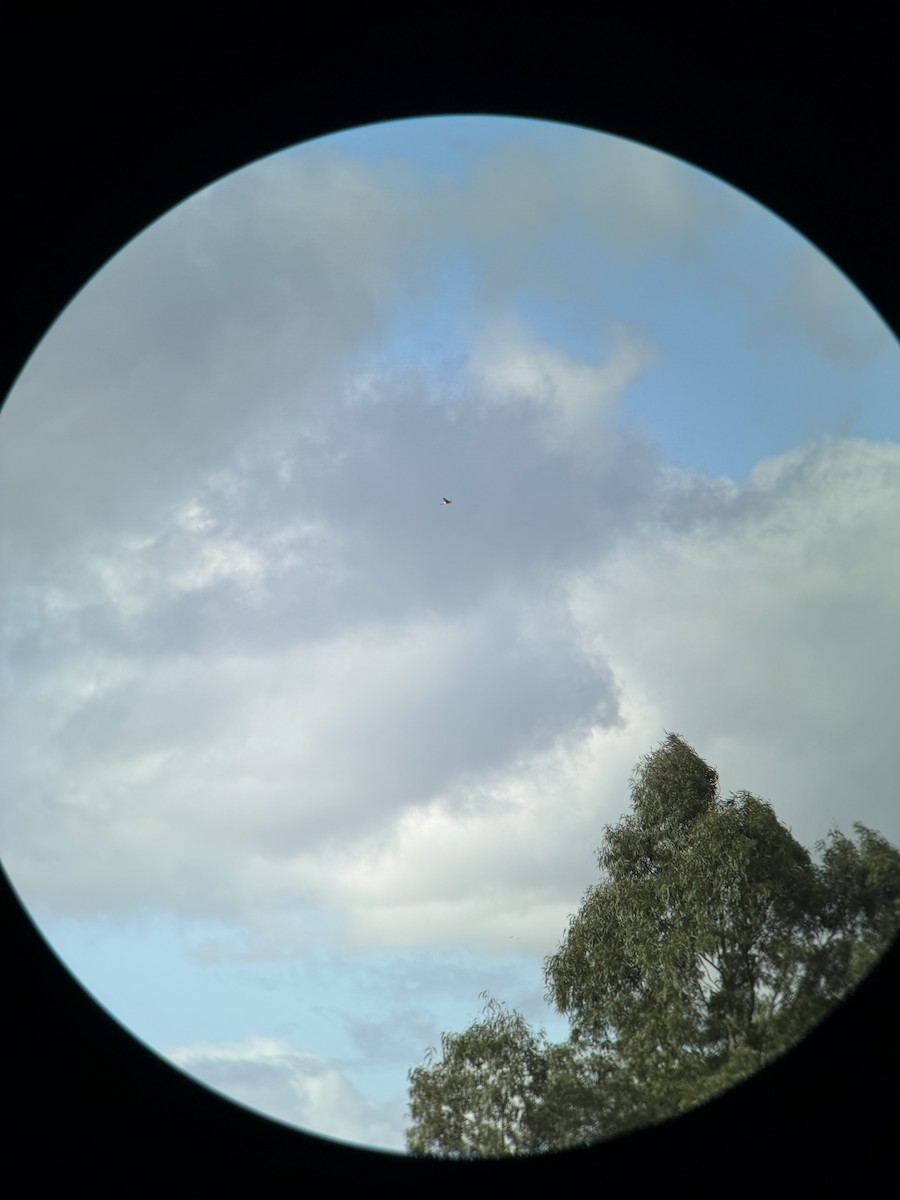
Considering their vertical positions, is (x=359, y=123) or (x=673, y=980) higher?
(x=359, y=123)

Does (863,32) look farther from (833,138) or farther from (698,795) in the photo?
(698,795)

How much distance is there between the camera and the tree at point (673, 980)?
18.5 m

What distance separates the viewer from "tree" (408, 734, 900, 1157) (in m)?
18.5

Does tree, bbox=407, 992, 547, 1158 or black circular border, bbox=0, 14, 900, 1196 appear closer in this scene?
black circular border, bbox=0, 14, 900, 1196

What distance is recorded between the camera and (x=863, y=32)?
217 inches

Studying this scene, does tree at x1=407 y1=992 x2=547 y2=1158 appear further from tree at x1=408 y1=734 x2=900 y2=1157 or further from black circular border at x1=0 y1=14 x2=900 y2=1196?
black circular border at x1=0 y1=14 x2=900 y2=1196

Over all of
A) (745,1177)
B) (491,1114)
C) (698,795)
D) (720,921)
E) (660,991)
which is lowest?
(745,1177)

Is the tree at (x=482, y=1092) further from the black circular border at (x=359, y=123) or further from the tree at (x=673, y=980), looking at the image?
the black circular border at (x=359, y=123)

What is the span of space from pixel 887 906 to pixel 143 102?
57.8 ft

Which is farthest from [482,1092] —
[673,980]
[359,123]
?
[359,123]

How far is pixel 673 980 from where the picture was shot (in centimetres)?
1900

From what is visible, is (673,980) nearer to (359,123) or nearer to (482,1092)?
(482,1092)

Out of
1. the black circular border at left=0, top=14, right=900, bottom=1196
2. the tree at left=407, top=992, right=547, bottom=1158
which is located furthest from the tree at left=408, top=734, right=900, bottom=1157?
the black circular border at left=0, top=14, right=900, bottom=1196

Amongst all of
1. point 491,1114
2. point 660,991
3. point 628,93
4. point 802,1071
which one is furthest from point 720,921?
point 628,93
